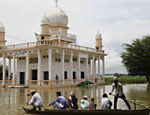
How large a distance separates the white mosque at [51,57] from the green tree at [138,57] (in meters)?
7.27

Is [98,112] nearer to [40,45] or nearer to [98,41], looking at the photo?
[40,45]

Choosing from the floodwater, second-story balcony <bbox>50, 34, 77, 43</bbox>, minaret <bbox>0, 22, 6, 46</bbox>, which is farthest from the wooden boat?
minaret <bbox>0, 22, 6, 46</bbox>

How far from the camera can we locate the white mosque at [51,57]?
30.9 metres

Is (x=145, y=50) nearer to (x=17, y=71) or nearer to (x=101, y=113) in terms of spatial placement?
(x=17, y=71)

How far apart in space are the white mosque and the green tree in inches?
286

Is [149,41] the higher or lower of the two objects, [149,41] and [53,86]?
the higher

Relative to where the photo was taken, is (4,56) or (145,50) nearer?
(145,50)

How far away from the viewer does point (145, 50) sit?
105 feet

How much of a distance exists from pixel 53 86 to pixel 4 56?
11.3m

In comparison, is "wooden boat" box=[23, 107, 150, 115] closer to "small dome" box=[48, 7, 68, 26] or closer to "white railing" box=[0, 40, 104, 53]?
"white railing" box=[0, 40, 104, 53]

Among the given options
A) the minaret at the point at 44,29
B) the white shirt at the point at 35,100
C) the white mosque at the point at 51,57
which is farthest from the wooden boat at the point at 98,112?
the minaret at the point at 44,29

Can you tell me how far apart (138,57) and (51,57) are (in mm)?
12307

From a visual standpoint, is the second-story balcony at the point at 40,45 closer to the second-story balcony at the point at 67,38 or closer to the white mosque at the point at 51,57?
the white mosque at the point at 51,57

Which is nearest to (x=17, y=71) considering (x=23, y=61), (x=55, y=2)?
(x=23, y=61)
